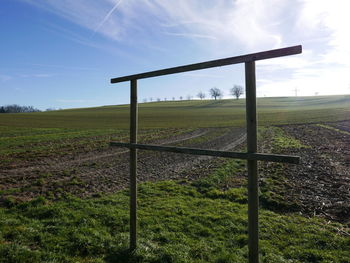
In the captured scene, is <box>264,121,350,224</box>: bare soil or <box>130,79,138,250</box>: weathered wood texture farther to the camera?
<box>264,121,350,224</box>: bare soil

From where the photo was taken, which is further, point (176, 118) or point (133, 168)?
point (176, 118)

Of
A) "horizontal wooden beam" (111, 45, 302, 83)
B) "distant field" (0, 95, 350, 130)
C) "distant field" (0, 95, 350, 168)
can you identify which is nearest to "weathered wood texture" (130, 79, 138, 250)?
"horizontal wooden beam" (111, 45, 302, 83)

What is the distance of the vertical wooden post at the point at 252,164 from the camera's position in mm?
3092

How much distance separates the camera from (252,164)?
10.5 feet

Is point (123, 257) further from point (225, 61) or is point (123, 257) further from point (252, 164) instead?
point (225, 61)

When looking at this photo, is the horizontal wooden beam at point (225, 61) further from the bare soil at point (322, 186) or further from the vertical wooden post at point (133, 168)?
the bare soil at point (322, 186)

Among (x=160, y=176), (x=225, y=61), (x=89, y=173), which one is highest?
(x=225, y=61)

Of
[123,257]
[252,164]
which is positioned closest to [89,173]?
[123,257]

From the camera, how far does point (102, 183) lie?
29.8ft

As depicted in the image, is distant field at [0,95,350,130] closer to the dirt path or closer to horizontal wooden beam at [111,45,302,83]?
the dirt path

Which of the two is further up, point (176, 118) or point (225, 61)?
point (176, 118)

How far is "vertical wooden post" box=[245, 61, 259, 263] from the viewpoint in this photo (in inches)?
122

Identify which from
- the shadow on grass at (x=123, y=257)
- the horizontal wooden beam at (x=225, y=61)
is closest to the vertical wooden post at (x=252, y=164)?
the horizontal wooden beam at (x=225, y=61)

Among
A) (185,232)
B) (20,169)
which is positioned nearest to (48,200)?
(185,232)
